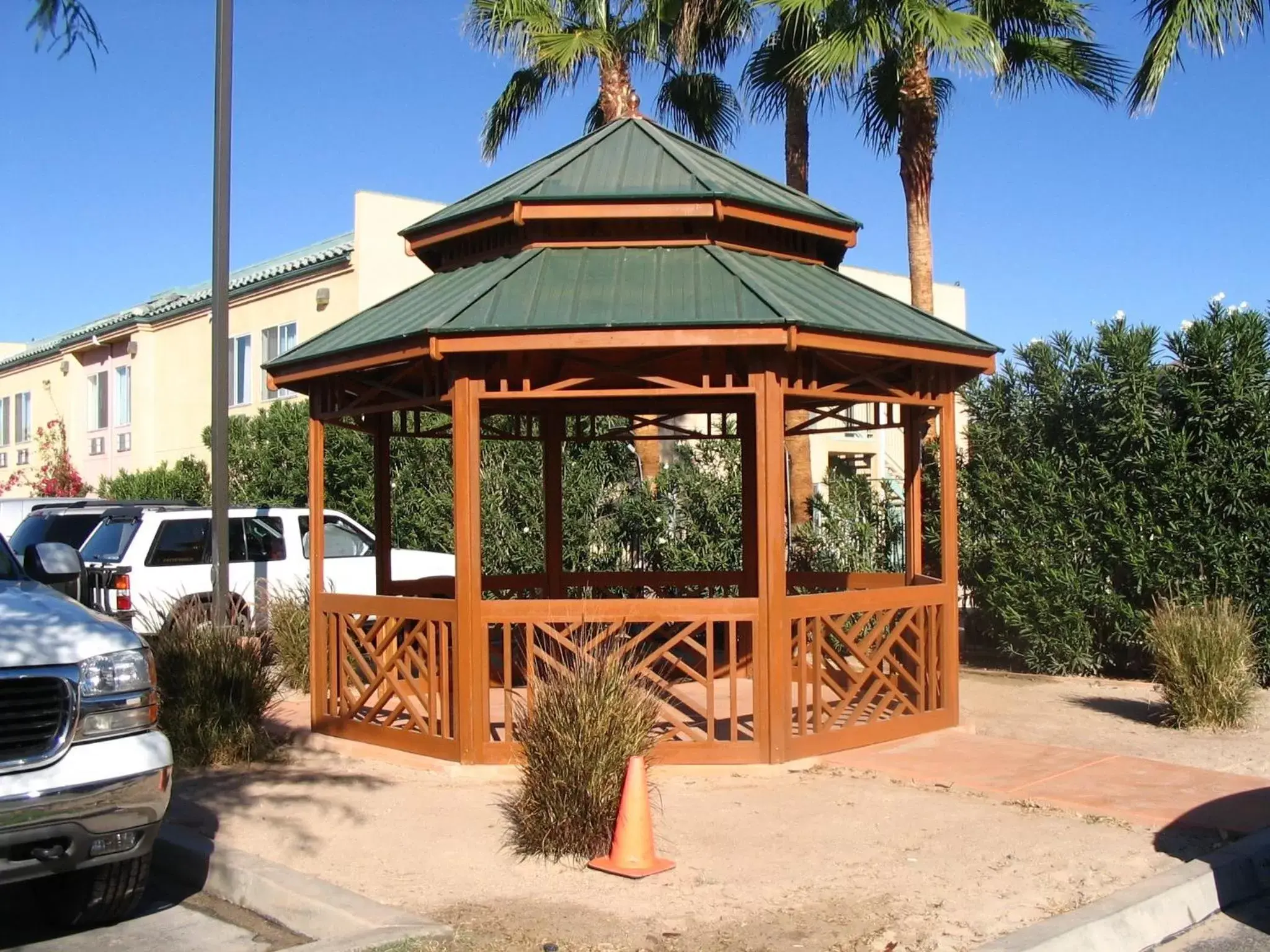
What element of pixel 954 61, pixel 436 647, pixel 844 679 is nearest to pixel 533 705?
pixel 436 647

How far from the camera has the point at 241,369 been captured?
29297mm

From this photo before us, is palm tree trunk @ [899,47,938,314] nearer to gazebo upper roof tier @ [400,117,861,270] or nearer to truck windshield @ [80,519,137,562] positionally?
gazebo upper roof tier @ [400,117,861,270]

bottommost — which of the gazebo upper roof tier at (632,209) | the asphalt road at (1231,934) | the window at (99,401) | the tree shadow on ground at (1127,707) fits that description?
the asphalt road at (1231,934)

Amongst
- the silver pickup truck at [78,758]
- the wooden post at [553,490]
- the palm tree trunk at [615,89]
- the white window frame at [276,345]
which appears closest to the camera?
the silver pickup truck at [78,758]

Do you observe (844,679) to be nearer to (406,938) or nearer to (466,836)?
(466,836)

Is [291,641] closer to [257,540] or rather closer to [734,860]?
[257,540]

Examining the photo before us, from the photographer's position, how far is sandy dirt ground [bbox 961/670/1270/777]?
9.17 m

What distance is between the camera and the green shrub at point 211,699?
9.25m

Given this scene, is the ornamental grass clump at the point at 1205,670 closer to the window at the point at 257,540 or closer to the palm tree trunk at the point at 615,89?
the window at the point at 257,540

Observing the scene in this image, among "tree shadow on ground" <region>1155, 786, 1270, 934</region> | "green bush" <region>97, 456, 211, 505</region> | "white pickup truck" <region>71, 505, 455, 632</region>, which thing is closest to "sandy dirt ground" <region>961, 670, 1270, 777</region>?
"tree shadow on ground" <region>1155, 786, 1270, 934</region>

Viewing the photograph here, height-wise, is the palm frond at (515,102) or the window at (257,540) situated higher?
the palm frond at (515,102)

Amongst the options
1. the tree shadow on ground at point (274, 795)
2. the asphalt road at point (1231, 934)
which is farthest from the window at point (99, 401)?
the asphalt road at point (1231, 934)

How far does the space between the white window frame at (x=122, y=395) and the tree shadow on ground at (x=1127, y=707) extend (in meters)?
27.9

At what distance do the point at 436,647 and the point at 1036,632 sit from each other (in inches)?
264
